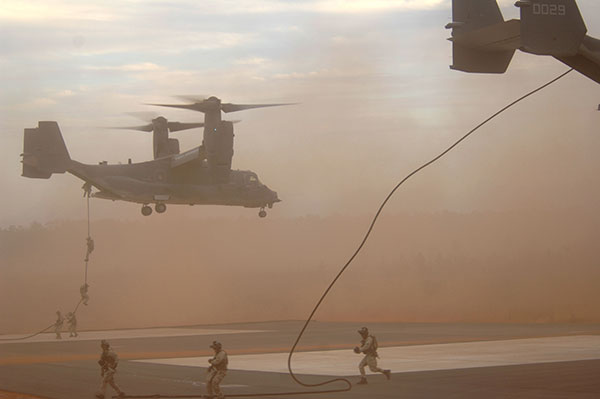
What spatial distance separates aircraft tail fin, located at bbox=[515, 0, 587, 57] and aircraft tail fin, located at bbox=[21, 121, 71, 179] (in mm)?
41090

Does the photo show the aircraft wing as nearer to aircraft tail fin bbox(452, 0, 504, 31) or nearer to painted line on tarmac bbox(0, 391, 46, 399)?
painted line on tarmac bbox(0, 391, 46, 399)

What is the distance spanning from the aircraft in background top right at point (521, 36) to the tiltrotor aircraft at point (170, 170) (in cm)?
3342

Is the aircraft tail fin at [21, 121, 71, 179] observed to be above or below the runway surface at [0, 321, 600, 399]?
above

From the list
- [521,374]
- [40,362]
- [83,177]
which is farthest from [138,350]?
[521,374]

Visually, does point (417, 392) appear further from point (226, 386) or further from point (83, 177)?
point (83, 177)

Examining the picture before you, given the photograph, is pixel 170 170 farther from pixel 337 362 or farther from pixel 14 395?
pixel 14 395

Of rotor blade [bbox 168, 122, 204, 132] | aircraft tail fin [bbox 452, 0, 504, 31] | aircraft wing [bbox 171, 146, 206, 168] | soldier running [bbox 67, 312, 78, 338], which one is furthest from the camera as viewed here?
rotor blade [bbox 168, 122, 204, 132]

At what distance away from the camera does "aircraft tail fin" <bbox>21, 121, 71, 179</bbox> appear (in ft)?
182

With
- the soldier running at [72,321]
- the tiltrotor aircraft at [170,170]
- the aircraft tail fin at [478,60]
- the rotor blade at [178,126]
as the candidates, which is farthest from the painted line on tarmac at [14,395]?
the rotor blade at [178,126]

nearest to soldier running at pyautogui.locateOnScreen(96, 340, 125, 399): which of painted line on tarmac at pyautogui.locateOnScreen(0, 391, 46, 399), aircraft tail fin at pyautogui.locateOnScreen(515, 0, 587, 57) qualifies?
painted line on tarmac at pyautogui.locateOnScreen(0, 391, 46, 399)

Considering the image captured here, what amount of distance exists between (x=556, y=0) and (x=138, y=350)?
1367 inches

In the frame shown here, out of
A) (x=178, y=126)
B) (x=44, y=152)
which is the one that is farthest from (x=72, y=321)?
(x=178, y=126)

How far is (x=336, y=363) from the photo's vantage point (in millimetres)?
38906

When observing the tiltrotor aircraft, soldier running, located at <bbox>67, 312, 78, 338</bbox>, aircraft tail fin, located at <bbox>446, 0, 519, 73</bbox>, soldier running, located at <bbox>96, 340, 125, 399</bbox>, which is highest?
the tiltrotor aircraft
